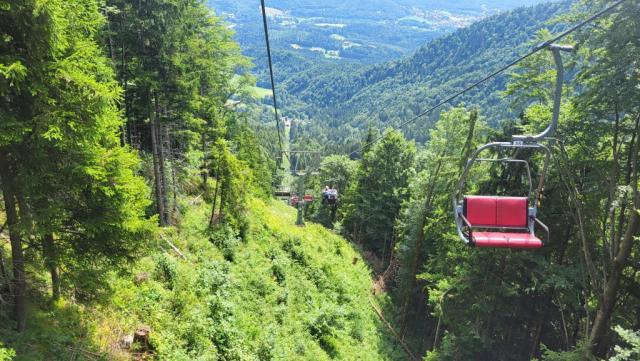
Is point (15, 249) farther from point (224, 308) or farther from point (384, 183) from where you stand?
point (384, 183)

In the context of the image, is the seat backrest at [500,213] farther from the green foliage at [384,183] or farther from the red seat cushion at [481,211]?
the green foliage at [384,183]

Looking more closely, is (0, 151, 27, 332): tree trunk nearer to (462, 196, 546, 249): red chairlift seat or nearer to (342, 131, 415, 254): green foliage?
(462, 196, 546, 249): red chairlift seat

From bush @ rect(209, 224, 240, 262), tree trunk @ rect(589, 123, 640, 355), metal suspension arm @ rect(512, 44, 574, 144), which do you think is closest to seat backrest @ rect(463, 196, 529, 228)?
metal suspension arm @ rect(512, 44, 574, 144)

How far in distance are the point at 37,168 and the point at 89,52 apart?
7.82ft

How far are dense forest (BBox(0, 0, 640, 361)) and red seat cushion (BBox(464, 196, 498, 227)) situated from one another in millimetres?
1463

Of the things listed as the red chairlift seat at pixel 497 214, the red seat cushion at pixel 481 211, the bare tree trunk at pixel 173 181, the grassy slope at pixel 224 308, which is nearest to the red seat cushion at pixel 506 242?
the red chairlift seat at pixel 497 214

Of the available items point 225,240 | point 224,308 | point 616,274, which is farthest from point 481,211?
point 225,240

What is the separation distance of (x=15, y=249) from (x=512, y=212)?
10857 mm

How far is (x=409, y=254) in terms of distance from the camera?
26859mm

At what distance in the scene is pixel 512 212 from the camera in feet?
34.9

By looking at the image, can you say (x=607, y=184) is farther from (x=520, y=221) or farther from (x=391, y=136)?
(x=391, y=136)

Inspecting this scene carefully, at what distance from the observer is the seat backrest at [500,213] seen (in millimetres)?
10570

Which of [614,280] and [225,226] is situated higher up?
[614,280]

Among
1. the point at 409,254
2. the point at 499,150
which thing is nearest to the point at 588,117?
the point at 499,150
